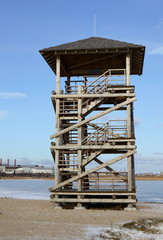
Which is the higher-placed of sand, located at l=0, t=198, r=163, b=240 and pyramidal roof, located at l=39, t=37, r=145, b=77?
pyramidal roof, located at l=39, t=37, r=145, b=77

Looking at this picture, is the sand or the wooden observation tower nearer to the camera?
the sand

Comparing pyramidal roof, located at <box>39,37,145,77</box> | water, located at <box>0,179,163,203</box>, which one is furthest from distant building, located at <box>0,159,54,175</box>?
pyramidal roof, located at <box>39,37,145,77</box>

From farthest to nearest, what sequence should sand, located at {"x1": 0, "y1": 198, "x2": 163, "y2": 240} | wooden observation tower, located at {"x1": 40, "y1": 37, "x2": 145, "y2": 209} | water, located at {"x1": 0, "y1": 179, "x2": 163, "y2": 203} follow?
water, located at {"x1": 0, "y1": 179, "x2": 163, "y2": 203}, wooden observation tower, located at {"x1": 40, "y1": 37, "x2": 145, "y2": 209}, sand, located at {"x1": 0, "y1": 198, "x2": 163, "y2": 240}

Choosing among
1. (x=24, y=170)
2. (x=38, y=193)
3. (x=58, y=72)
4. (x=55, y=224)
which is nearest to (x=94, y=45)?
(x=58, y=72)

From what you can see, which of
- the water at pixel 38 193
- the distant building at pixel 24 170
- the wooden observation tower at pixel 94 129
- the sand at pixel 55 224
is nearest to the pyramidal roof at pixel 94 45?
the wooden observation tower at pixel 94 129

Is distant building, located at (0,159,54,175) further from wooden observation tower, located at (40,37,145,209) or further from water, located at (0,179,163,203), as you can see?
wooden observation tower, located at (40,37,145,209)

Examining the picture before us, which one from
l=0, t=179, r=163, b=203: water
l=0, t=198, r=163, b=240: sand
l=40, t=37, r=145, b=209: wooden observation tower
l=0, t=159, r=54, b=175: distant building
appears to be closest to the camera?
l=0, t=198, r=163, b=240: sand

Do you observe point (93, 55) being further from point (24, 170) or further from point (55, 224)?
point (24, 170)

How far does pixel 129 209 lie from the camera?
2038 cm

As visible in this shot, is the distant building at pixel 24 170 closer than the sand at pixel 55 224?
No

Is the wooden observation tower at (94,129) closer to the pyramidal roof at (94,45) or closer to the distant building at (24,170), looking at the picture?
the pyramidal roof at (94,45)

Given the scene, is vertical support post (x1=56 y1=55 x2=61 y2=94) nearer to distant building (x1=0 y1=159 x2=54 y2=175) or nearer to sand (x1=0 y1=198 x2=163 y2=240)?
sand (x1=0 y1=198 x2=163 y2=240)

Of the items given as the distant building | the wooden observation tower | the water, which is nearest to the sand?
the wooden observation tower

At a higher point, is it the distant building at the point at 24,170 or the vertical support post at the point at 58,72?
the vertical support post at the point at 58,72
